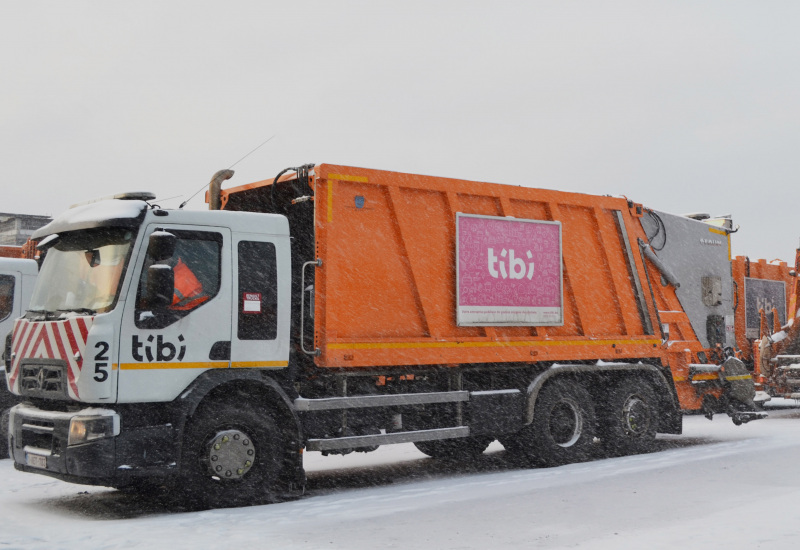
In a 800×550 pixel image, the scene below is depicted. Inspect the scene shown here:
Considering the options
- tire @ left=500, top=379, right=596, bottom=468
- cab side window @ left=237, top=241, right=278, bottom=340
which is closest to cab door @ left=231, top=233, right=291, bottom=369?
cab side window @ left=237, top=241, right=278, bottom=340

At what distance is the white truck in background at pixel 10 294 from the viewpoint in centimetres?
1039

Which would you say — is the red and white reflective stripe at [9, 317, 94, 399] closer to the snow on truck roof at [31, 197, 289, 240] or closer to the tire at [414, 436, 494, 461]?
the snow on truck roof at [31, 197, 289, 240]

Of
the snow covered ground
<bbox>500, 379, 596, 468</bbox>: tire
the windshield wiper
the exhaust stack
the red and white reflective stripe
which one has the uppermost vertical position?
the exhaust stack

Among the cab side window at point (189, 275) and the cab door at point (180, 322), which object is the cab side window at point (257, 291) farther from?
the cab side window at point (189, 275)

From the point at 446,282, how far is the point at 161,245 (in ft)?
10.5

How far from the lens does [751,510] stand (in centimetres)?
681

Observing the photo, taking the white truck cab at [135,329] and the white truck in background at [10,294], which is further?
the white truck in background at [10,294]

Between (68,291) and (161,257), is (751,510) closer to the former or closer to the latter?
(161,257)

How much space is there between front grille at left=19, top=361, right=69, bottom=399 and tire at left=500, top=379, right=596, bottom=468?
4911 millimetres

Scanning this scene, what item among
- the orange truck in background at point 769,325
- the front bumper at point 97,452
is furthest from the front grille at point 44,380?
the orange truck in background at point 769,325

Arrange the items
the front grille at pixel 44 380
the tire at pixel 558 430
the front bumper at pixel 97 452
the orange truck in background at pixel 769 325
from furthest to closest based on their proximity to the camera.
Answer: the orange truck in background at pixel 769 325, the tire at pixel 558 430, the front grille at pixel 44 380, the front bumper at pixel 97 452

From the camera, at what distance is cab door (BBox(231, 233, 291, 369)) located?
7547 millimetres

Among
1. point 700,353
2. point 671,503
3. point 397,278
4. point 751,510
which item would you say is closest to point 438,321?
point 397,278

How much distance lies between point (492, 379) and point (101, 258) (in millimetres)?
4320
